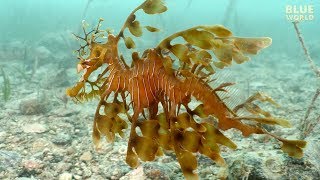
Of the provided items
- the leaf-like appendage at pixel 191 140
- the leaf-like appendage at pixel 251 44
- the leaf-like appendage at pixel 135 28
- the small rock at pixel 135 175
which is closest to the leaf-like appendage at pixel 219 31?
the leaf-like appendage at pixel 251 44

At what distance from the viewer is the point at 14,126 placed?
3.94m

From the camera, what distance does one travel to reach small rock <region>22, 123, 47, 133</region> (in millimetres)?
3761

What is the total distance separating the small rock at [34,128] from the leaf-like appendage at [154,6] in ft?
8.76

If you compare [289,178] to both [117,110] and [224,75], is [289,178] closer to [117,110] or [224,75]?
[224,75]

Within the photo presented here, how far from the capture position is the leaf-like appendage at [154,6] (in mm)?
1672

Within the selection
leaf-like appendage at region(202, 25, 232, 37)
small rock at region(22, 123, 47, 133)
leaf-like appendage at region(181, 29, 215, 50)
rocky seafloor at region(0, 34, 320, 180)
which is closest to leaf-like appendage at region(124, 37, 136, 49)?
leaf-like appendage at region(181, 29, 215, 50)

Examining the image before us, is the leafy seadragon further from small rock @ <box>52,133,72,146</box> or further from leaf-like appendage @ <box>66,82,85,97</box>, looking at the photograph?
small rock @ <box>52,133,72,146</box>

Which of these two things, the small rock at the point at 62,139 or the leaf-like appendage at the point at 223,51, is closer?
the leaf-like appendage at the point at 223,51

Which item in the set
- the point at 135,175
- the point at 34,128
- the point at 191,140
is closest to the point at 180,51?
the point at 191,140

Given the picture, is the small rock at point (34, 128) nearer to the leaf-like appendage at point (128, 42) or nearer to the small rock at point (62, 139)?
the small rock at point (62, 139)

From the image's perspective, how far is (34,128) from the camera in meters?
3.86

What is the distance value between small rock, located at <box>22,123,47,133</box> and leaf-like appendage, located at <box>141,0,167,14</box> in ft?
8.76

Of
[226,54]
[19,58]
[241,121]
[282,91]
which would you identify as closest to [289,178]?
[241,121]

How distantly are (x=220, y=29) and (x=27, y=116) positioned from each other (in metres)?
3.72
